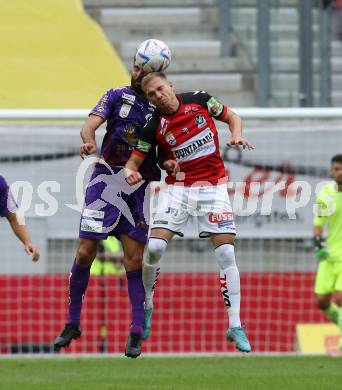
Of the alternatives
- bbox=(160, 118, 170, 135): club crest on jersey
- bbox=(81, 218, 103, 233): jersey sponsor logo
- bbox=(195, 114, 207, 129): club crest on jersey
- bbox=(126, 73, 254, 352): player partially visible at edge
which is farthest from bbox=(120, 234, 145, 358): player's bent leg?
bbox=(195, 114, 207, 129): club crest on jersey

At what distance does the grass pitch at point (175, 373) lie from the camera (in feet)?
35.0

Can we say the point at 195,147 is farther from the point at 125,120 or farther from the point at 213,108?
the point at 125,120

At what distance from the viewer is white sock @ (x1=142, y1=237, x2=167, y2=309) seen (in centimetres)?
988

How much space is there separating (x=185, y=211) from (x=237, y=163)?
6.04 meters

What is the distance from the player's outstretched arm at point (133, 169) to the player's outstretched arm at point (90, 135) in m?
0.29

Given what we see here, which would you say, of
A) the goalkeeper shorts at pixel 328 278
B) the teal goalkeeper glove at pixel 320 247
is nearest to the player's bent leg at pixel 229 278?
the teal goalkeeper glove at pixel 320 247

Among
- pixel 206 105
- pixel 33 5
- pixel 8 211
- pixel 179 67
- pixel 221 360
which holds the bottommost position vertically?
pixel 221 360

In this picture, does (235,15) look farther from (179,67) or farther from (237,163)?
(237,163)

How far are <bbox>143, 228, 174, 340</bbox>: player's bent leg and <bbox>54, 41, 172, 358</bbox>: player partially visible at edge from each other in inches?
3.6

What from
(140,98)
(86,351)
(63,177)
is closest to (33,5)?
(63,177)

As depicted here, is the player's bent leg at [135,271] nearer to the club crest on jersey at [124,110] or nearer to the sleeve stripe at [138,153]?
the sleeve stripe at [138,153]

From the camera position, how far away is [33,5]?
838 inches

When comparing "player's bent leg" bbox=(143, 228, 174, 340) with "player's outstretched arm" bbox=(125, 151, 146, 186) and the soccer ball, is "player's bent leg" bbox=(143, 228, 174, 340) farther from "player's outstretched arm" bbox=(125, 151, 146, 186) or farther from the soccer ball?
the soccer ball

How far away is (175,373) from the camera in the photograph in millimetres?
12031
